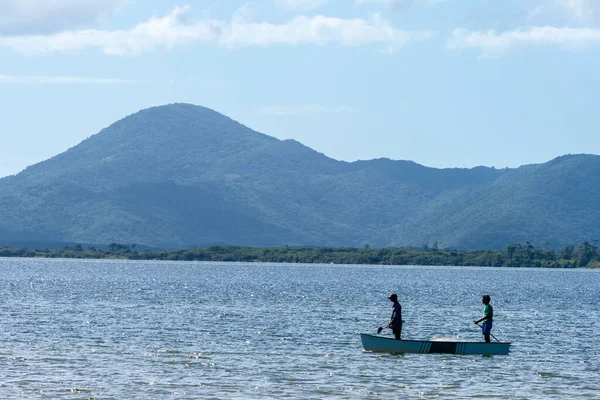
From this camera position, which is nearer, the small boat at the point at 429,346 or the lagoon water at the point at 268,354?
the lagoon water at the point at 268,354

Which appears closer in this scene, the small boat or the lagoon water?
the lagoon water

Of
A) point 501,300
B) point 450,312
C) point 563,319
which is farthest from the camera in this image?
point 501,300

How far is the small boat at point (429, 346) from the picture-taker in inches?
2096

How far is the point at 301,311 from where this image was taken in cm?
8656

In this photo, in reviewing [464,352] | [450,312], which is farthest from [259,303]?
[464,352]

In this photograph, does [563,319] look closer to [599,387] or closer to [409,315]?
[409,315]

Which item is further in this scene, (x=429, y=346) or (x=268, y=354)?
(x=429, y=346)

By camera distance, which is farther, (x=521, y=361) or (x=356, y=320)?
(x=356, y=320)

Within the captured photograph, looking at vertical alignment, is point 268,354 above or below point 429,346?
below

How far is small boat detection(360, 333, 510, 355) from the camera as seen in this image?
175ft

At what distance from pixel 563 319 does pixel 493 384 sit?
41.6 m

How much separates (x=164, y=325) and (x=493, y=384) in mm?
29497

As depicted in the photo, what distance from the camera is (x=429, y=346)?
175 feet

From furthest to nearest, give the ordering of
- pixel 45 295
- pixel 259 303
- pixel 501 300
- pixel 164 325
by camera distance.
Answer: pixel 501 300, pixel 45 295, pixel 259 303, pixel 164 325
